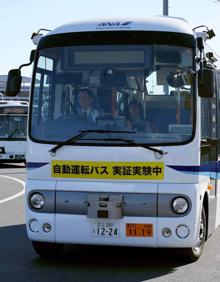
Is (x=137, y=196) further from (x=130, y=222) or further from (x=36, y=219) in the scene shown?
(x=36, y=219)

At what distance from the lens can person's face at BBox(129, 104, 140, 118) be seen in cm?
813

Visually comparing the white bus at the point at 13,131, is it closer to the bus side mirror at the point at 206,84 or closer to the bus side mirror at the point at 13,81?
the bus side mirror at the point at 13,81

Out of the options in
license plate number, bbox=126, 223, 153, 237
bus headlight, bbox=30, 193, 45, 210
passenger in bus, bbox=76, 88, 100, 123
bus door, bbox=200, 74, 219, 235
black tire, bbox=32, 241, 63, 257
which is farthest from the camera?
black tire, bbox=32, 241, 63, 257

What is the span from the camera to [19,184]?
828 inches

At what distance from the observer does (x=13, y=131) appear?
2980 cm

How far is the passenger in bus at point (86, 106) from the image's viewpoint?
8.23m

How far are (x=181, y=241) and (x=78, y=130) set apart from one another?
175cm

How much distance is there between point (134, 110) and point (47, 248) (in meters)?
2.08

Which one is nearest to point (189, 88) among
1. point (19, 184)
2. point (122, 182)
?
point (122, 182)

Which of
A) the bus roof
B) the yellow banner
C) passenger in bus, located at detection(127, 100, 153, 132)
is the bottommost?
the yellow banner

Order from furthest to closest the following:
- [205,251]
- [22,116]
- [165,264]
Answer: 1. [22,116]
2. [205,251]
3. [165,264]

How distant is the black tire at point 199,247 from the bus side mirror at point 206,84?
1518mm

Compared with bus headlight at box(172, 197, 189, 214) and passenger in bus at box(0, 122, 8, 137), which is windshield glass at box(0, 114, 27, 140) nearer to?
passenger in bus at box(0, 122, 8, 137)

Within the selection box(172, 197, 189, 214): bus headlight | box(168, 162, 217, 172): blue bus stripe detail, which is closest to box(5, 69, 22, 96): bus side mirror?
box(168, 162, 217, 172): blue bus stripe detail
